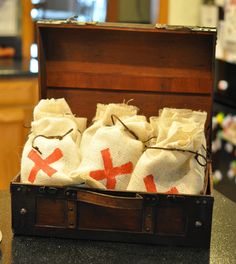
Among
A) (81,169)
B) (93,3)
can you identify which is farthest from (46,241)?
(93,3)

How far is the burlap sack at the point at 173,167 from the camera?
3.69ft

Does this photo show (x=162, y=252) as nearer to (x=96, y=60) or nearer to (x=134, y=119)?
(x=134, y=119)

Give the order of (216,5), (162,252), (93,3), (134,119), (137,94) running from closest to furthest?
(162,252), (134,119), (137,94), (216,5), (93,3)

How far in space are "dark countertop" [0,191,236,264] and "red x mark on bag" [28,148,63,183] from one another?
0.14 meters

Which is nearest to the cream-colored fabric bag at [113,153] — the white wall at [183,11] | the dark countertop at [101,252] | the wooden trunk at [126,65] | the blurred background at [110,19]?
the dark countertop at [101,252]

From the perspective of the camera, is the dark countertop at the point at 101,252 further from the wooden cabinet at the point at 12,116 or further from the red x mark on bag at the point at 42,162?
the wooden cabinet at the point at 12,116

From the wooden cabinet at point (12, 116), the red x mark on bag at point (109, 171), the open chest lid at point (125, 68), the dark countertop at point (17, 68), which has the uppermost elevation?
the open chest lid at point (125, 68)

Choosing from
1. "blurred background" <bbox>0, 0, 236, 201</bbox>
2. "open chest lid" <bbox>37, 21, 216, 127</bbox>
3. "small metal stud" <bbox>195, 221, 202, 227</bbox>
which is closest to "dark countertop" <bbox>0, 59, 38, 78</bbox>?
"blurred background" <bbox>0, 0, 236, 201</bbox>

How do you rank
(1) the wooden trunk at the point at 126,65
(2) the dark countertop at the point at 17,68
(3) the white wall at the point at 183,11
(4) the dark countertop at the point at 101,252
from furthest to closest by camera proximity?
(3) the white wall at the point at 183,11 → (2) the dark countertop at the point at 17,68 → (1) the wooden trunk at the point at 126,65 → (4) the dark countertop at the point at 101,252

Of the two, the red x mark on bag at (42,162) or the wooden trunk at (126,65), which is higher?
the wooden trunk at (126,65)

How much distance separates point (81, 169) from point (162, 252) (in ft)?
Result: 0.81

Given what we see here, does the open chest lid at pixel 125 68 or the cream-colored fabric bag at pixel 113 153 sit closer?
the cream-colored fabric bag at pixel 113 153

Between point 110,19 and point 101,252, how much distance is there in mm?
2725

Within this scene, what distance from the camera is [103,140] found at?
3.89 feet
